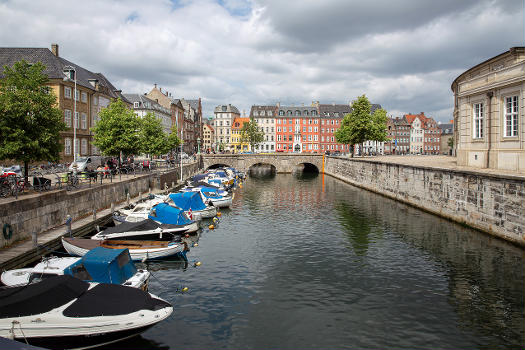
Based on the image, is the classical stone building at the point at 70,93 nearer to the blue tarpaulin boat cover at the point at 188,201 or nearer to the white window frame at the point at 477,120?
the blue tarpaulin boat cover at the point at 188,201

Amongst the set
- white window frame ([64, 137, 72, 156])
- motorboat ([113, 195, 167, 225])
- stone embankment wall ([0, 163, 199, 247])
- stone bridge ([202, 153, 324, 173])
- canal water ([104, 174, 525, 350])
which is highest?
white window frame ([64, 137, 72, 156])

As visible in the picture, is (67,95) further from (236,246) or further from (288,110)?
(288,110)

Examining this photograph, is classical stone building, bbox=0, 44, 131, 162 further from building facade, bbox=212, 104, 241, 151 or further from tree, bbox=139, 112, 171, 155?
building facade, bbox=212, 104, 241, 151

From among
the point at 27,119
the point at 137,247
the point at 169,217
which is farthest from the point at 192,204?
the point at 27,119

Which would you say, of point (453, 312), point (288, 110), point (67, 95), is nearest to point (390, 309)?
point (453, 312)

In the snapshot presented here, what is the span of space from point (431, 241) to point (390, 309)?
43.4ft

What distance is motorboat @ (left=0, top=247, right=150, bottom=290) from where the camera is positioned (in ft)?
54.9

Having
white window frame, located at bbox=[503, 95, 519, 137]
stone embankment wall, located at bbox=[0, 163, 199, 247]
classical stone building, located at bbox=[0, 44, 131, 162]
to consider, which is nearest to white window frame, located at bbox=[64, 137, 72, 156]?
classical stone building, located at bbox=[0, 44, 131, 162]

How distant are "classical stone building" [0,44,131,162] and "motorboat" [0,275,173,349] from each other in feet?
129

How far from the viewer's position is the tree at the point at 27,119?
26.8 metres

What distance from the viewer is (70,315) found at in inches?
506

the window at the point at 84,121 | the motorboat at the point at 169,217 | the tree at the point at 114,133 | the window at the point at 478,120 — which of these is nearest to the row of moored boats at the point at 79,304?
the motorboat at the point at 169,217

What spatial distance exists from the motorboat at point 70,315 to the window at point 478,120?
33.8 metres

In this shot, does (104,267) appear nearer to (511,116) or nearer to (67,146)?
(511,116)
